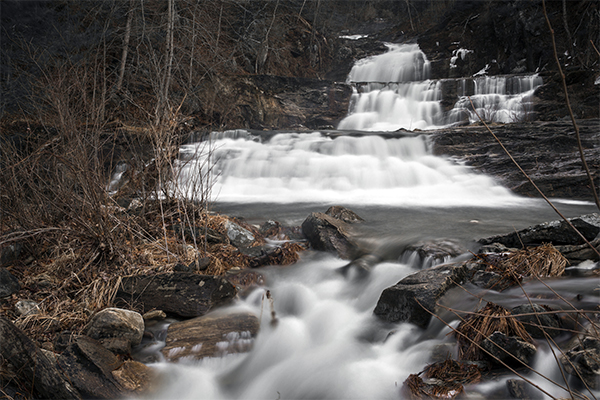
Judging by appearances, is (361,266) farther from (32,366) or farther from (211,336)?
(32,366)

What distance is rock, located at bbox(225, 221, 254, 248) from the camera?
4.20 meters

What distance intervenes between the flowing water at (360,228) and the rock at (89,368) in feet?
1.08

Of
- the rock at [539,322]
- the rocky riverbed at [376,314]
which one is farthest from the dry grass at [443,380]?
the rock at [539,322]

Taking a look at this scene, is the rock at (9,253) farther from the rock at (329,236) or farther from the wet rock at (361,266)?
the wet rock at (361,266)

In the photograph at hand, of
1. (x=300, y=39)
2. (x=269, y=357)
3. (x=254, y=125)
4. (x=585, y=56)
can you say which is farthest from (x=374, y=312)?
(x=300, y=39)

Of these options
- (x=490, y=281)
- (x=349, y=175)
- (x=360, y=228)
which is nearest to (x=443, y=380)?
(x=490, y=281)

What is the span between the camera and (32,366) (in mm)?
2008

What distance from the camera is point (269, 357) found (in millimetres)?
2709

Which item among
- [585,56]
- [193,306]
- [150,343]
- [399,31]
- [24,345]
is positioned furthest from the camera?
[399,31]

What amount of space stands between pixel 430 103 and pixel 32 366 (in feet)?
46.9

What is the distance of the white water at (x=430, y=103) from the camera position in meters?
12.1

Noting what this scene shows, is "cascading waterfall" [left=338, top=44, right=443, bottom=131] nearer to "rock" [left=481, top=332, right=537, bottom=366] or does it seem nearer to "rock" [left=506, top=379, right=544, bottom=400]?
"rock" [left=481, top=332, right=537, bottom=366]

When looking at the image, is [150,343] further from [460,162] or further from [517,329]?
[460,162]

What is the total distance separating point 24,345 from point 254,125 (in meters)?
12.5
